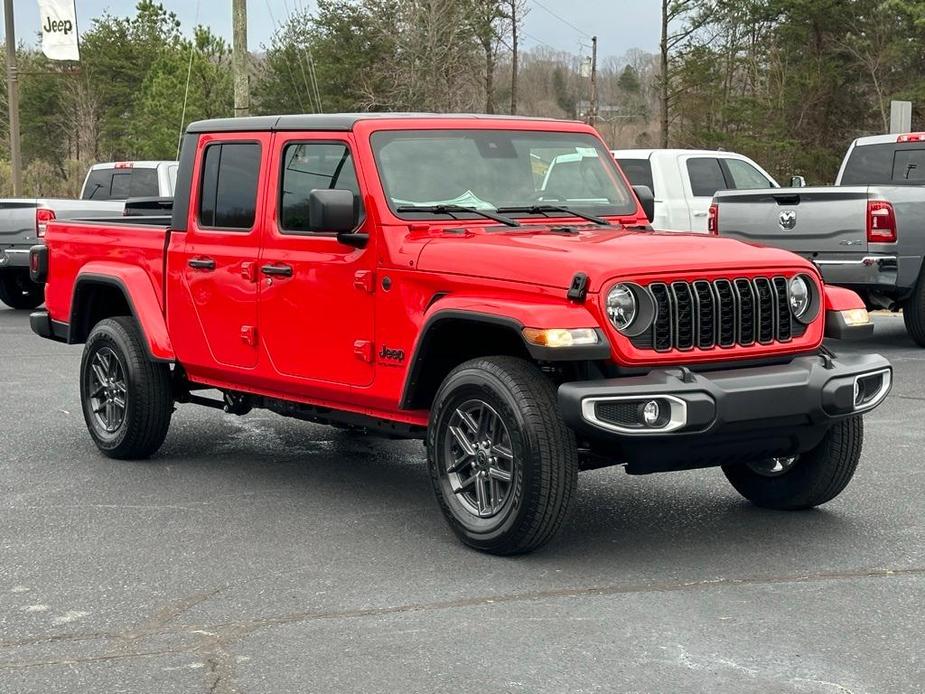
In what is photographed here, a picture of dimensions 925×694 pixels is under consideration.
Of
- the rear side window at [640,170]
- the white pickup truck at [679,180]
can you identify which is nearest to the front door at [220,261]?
the white pickup truck at [679,180]

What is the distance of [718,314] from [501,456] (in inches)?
42.2

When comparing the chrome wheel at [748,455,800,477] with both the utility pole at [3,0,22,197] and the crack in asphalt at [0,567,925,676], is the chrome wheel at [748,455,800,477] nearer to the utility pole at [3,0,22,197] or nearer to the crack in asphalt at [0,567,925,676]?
the crack in asphalt at [0,567,925,676]

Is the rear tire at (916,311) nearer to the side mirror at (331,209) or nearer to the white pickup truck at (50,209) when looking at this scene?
the side mirror at (331,209)

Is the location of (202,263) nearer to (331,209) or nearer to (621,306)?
(331,209)

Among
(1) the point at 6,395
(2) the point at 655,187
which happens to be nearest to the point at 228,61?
(2) the point at 655,187

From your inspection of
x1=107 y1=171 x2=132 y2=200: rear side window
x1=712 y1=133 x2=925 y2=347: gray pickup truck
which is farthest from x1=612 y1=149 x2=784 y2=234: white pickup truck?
x1=107 y1=171 x2=132 y2=200: rear side window

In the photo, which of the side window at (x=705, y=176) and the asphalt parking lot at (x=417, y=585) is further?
the side window at (x=705, y=176)

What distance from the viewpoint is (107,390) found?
828 cm

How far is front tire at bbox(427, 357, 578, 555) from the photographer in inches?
218

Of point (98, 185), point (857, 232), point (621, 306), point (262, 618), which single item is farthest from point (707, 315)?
point (98, 185)

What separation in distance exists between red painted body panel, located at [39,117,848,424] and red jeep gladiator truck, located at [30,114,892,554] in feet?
0.04

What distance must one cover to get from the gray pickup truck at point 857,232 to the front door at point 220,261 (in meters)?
6.36

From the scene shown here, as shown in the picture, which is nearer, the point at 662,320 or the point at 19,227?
the point at 662,320

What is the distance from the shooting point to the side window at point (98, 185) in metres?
20.3
